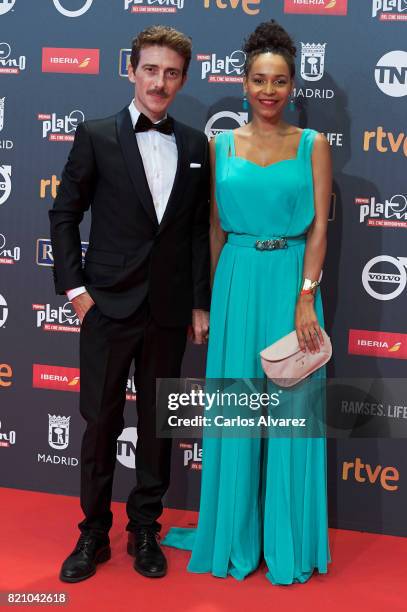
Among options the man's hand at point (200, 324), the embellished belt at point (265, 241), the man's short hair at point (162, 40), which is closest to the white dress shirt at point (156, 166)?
the man's short hair at point (162, 40)

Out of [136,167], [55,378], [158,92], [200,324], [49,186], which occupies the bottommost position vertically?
[55,378]

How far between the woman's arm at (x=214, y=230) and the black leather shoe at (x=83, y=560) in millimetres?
1166

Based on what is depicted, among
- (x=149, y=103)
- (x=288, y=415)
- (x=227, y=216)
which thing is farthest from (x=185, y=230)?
(x=288, y=415)

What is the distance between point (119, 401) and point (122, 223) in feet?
2.32

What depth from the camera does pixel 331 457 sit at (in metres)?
3.96

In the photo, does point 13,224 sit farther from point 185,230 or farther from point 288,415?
point 288,415

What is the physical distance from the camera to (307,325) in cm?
324

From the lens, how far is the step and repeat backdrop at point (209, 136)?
3.71 meters

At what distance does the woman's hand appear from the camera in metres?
3.24

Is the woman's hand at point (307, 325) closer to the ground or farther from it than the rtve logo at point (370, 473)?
farther from it

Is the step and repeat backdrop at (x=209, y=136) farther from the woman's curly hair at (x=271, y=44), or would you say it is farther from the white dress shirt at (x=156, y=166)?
the white dress shirt at (x=156, y=166)

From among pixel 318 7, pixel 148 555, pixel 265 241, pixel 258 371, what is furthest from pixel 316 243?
pixel 148 555

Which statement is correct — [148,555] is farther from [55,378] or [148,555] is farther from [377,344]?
[377,344]

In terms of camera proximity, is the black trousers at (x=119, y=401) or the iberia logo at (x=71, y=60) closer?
the black trousers at (x=119, y=401)
